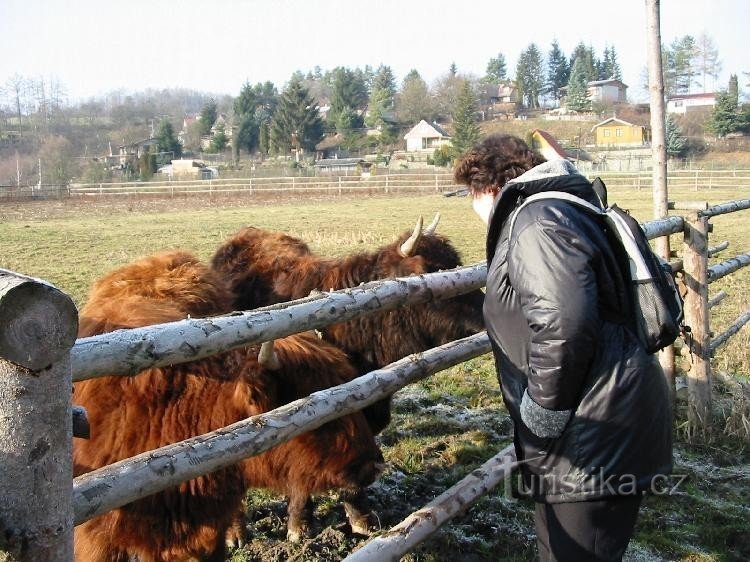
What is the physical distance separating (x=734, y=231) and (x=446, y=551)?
63.3 feet

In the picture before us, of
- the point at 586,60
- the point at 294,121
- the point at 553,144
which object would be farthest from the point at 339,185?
the point at 586,60

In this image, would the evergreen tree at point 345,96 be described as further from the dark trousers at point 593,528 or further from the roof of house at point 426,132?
the dark trousers at point 593,528

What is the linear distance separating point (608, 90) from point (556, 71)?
14.0 m

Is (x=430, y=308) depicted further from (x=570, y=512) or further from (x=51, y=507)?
(x=51, y=507)

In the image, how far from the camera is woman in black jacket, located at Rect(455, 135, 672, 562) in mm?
2189

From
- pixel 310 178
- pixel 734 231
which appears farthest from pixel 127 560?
pixel 310 178

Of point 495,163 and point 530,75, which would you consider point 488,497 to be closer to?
point 495,163

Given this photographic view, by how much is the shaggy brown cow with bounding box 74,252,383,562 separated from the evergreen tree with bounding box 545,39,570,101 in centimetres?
13288

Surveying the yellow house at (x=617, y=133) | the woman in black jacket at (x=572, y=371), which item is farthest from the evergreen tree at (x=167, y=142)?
the woman in black jacket at (x=572, y=371)

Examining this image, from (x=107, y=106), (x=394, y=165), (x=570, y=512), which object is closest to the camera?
(x=570, y=512)

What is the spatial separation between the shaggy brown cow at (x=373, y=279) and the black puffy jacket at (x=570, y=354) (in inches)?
116

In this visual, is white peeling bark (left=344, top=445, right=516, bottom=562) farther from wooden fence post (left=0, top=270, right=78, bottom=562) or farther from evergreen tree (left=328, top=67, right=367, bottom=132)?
evergreen tree (left=328, top=67, right=367, bottom=132)

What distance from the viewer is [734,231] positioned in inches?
805

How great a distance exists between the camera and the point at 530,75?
413 feet
